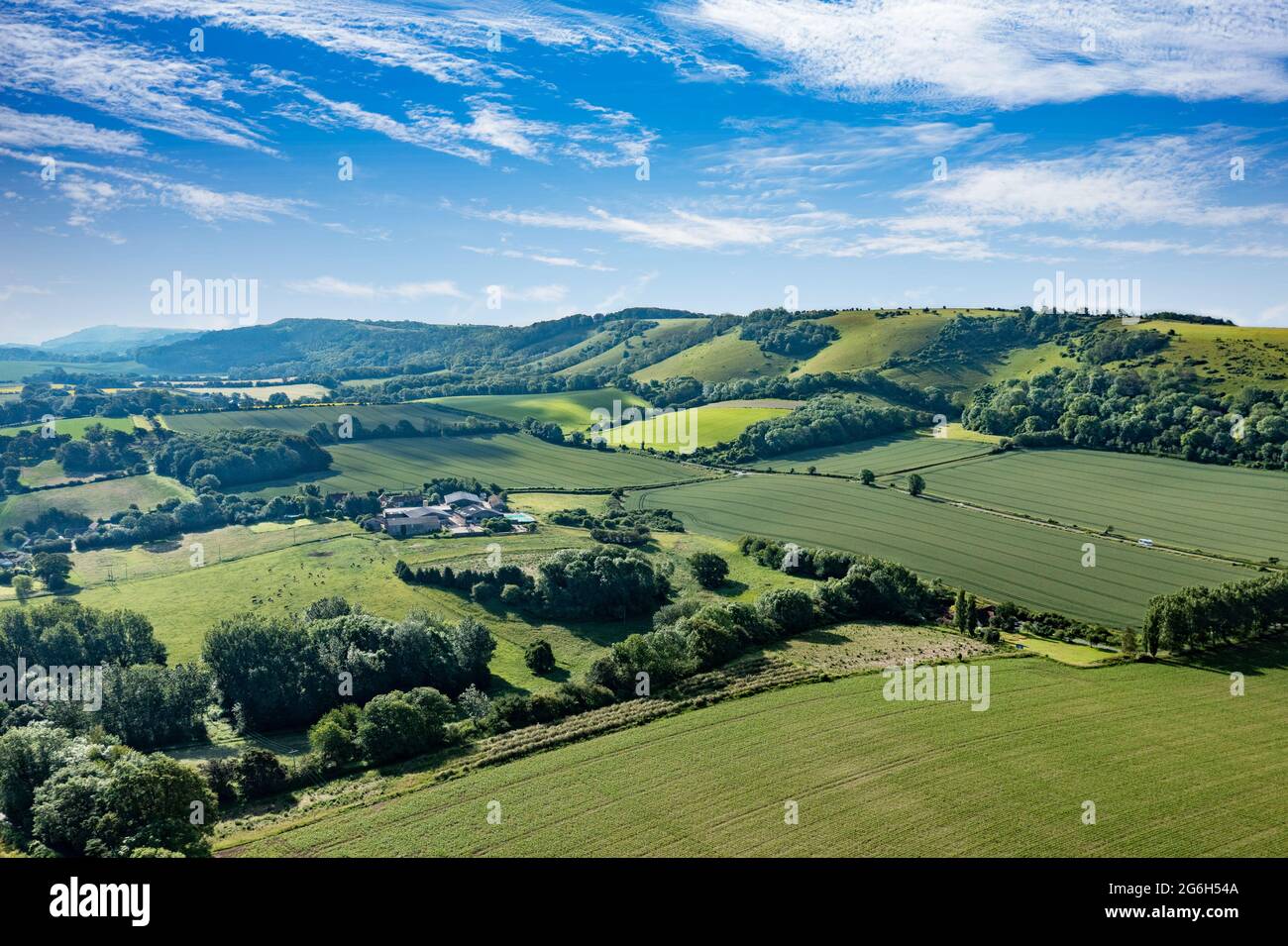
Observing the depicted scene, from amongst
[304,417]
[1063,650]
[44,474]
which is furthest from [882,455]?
[44,474]

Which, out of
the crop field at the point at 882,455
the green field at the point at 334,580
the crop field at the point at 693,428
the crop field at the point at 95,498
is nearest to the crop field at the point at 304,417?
the crop field at the point at 95,498

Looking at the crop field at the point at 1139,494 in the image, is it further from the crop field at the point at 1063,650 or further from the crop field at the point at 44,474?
the crop field at the point at 44,474

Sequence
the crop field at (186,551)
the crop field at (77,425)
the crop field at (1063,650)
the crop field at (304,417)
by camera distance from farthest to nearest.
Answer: the crop field at (304,417) < the crop field at (77,425) < the crop field at (186,551) < the crop field at (1063,650)

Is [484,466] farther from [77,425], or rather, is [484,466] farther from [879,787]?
[879,787]

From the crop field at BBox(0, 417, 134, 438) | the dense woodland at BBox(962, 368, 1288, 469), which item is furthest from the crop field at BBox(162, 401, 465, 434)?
the dense woodland at BBox(962, 368, 1288, 469)

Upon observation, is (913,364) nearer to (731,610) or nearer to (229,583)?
(731,610)
